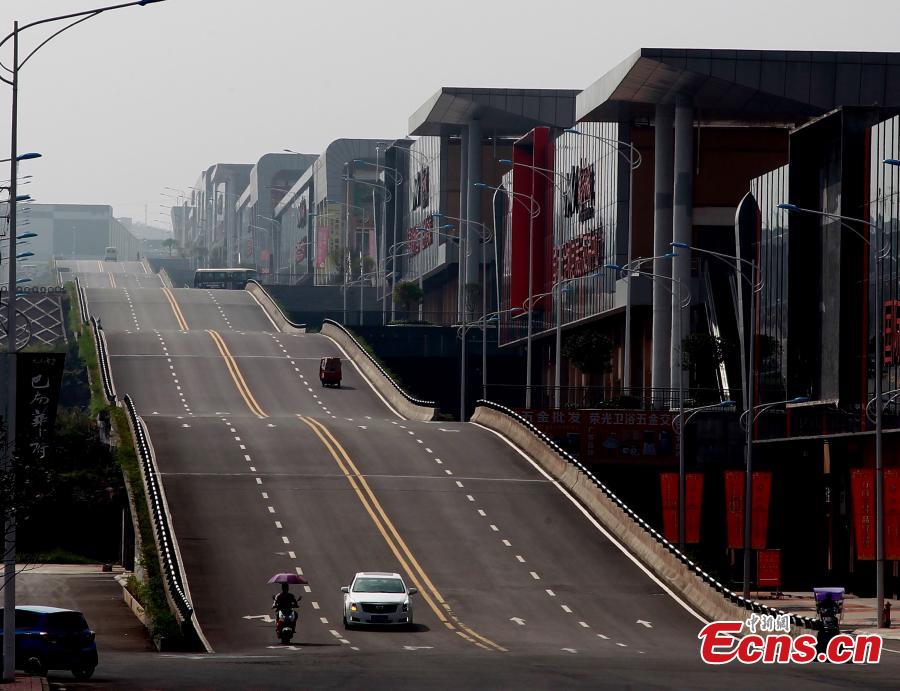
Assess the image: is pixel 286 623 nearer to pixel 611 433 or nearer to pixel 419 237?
pixel 611 433

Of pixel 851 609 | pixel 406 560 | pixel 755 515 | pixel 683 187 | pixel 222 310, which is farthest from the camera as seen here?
pixel 222 310

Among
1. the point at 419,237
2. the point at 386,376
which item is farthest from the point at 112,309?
the point at 386,376

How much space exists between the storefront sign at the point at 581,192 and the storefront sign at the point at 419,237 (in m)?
39.2

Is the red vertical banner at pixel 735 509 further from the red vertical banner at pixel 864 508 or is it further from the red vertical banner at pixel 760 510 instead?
the red vertical banner at pixel 864 508

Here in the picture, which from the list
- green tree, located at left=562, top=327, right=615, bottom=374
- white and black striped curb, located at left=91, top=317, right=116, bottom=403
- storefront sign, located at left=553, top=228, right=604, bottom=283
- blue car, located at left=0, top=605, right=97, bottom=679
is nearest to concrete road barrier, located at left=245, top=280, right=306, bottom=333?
white and black striped curb, located at left=91, top=317, right=116, bottom=403

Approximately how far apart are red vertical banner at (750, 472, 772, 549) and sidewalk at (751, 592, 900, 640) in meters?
2.09

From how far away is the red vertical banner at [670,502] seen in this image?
196 feet

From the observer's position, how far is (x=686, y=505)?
59.9 metres

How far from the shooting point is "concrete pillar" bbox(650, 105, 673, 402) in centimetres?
8250

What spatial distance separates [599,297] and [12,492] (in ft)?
233

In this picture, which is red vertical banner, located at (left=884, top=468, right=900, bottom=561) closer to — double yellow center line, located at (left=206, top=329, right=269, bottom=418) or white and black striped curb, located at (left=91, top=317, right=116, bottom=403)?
double yellow center line, located at (left=206, top=329, right=269, bottom=418)

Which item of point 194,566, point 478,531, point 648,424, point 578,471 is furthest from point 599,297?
point 194,566

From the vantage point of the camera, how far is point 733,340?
79.6m

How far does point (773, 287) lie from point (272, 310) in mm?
74859
